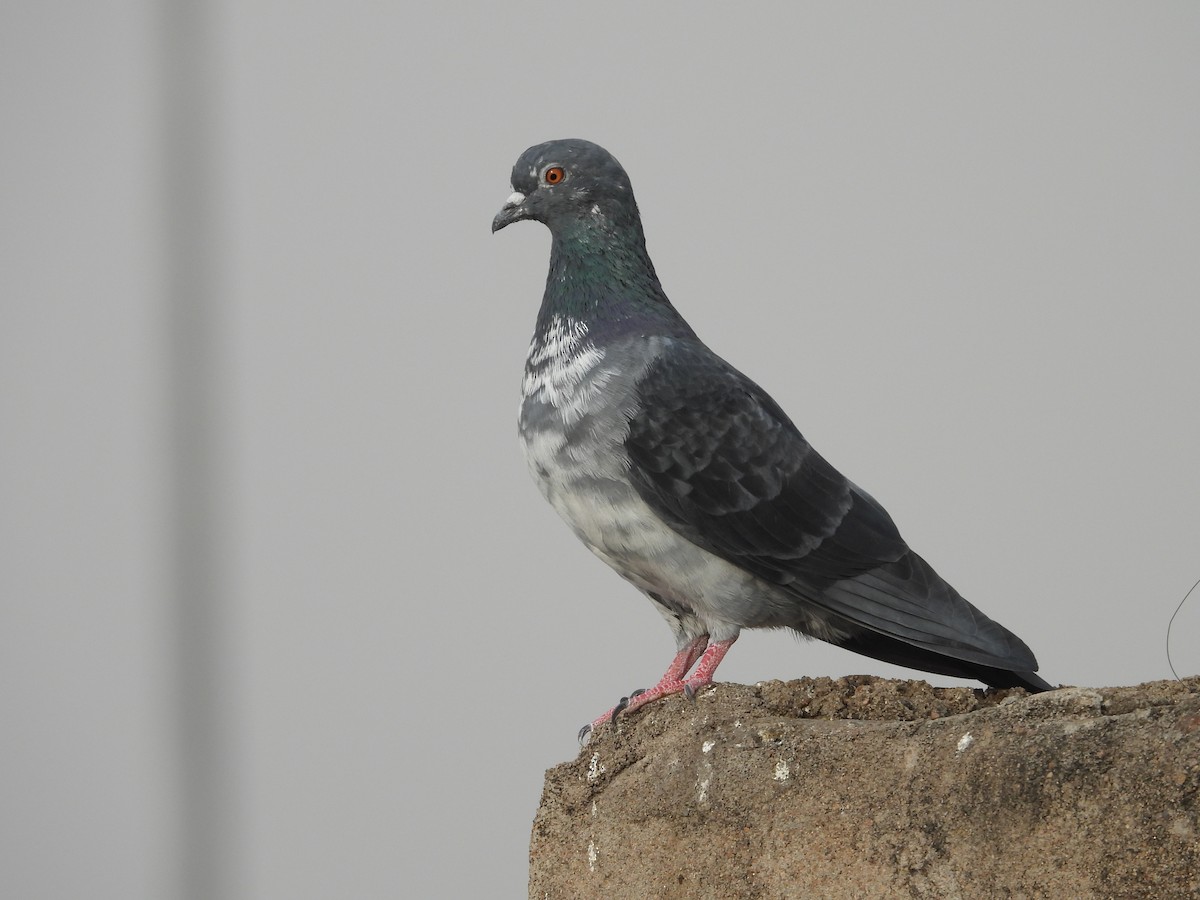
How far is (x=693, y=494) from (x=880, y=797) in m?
0.95

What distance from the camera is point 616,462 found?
312cm

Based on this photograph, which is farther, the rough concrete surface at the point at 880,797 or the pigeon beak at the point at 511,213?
the pigeon beak at the point at 511,213

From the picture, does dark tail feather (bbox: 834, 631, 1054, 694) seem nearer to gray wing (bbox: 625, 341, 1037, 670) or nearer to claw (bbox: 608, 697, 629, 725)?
gray wing (bbox: 625, 341, 1037, 670)

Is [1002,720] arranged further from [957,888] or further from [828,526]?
[828,526]

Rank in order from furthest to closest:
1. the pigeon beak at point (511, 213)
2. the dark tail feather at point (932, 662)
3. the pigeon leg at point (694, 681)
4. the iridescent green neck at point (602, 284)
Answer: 1. the pigeon beak at point (511, 213)
2. the iridescent green neck at point (602, 284)
3. the dark tail feather at point (932, 662)
4. the pigeon leg at point (694, 681)

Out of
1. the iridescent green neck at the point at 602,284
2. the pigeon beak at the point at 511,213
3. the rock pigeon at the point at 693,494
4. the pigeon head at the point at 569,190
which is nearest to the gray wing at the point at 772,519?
the rock pigeon at the point at 693,494

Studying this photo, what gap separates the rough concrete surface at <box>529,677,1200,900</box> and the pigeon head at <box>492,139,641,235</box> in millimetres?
1276

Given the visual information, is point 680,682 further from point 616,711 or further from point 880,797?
point 880,797

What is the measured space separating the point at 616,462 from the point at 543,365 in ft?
1.18

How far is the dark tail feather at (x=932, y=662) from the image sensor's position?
124 inches

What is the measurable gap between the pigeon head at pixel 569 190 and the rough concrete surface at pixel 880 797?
1276 mm

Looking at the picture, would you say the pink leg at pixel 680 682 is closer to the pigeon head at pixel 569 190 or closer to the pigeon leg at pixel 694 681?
the pigeon leg at pixel 694 681

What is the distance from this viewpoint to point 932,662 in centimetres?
330

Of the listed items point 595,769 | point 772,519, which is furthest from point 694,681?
point 772,519
